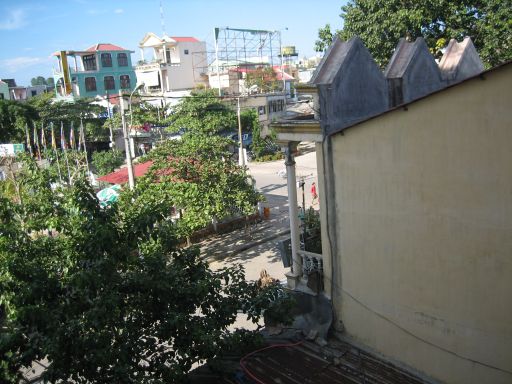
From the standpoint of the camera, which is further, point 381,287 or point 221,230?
point 221,230

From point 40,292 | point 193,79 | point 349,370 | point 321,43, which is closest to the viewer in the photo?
point 40,292

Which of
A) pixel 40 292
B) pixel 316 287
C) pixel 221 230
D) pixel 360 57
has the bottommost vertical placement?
pixel 221 230

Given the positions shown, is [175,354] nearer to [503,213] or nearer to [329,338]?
[329,338]

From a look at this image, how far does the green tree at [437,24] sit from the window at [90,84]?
43289 millimetres

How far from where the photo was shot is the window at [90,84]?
187ft

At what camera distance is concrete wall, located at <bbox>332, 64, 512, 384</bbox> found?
5.45 m

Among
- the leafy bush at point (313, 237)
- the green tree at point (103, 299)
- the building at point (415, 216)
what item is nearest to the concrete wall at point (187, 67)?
the leafy bush at point (313, 237)

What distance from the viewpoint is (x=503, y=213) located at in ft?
17.7

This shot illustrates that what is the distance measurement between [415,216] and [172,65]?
50192mm

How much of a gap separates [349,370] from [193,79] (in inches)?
2044

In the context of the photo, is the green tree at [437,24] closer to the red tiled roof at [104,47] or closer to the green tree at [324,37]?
the green tree at [324,37]

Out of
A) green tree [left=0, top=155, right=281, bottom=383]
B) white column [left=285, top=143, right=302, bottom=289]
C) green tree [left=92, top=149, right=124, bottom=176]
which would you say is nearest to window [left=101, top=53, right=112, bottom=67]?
green tree [left=92, top=149, right=124, bottom=176]

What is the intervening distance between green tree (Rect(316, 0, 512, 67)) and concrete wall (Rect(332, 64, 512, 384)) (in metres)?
16.0

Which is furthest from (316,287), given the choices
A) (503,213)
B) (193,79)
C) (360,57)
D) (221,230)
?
(193,79)
